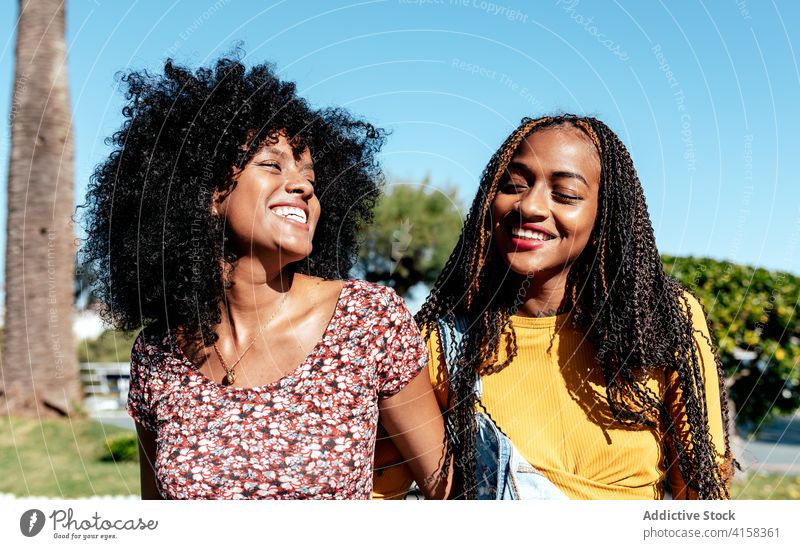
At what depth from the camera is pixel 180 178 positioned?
112 inches

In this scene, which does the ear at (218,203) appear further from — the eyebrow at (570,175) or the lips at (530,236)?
the eyebrow at (570,175)

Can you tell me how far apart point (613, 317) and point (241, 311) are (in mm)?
1382

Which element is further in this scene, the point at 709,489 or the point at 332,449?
the point at 709,489

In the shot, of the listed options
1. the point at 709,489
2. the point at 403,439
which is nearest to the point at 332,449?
the point at 403,439

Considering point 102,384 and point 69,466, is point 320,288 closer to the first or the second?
point 69,466

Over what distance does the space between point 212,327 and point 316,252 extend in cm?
57

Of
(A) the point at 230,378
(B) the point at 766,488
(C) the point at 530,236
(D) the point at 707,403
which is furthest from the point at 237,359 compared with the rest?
(B) the point at 766,488

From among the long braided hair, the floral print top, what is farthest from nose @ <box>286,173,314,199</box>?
the long braided hair

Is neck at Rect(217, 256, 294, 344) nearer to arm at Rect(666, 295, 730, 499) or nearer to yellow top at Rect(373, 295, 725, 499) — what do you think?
yellow top at Rect(373, 295, 725, 499)

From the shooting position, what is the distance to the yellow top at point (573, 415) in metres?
2.74

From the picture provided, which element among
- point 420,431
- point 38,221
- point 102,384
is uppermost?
point 38,221

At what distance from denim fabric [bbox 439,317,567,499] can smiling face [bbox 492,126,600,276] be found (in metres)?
0.44
